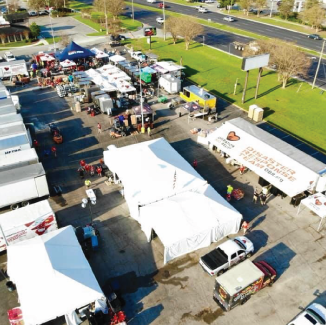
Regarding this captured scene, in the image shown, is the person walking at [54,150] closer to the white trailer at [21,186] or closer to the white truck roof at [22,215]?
the white trailer at [21,186]

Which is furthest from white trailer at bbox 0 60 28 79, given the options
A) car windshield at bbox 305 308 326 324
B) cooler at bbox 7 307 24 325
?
car windshield at bbox 305 308 326 324

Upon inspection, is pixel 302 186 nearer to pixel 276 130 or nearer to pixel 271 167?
pixel 271 167

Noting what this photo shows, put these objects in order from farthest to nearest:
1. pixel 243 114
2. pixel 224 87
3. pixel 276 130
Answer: pixel 224 87 → pixel 243 114 → pixel 276 130

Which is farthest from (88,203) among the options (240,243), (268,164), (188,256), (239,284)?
(268,164)

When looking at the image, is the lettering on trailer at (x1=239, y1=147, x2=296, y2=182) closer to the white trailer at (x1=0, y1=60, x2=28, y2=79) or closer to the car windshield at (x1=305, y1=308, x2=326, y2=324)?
the car windshield at (x1=305, y1=308, x2=326, y2=324)

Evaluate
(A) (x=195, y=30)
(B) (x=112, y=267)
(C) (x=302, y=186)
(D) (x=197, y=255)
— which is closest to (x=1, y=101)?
(B) (x=112, y=267)

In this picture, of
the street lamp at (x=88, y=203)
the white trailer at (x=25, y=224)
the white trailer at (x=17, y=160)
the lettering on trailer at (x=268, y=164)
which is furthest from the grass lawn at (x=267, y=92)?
the white trailer at (x=25, y=224)
